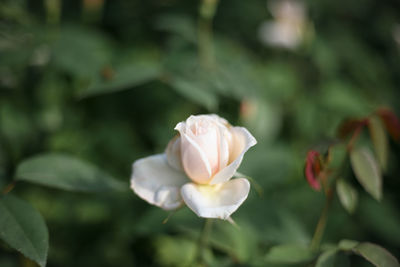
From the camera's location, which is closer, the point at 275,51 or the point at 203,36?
the point at 203,36

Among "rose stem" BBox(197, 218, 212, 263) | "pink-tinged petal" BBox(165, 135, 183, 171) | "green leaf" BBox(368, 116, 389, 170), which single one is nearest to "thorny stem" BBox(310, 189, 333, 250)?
"green leaf" BBox(368, 116, 389, 170)

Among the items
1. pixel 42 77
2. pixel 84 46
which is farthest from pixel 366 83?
pixel 42 77

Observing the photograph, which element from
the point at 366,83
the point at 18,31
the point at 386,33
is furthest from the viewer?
the point at 386,33

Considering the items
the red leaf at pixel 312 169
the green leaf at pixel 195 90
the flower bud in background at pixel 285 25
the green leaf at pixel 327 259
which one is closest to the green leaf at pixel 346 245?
the green leaf at pixel 327 259

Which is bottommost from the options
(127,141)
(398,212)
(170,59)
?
(398,212)

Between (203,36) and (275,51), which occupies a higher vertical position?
(203,36)

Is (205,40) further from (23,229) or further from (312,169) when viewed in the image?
(23,229)

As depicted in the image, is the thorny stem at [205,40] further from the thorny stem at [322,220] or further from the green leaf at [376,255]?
the green leaf at [376,255]

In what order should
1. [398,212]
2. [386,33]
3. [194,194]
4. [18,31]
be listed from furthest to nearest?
[386,33] → [398,212] → [18,31] → [194,194]

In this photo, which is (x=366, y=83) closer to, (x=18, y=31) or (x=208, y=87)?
(x=208, y=87)
